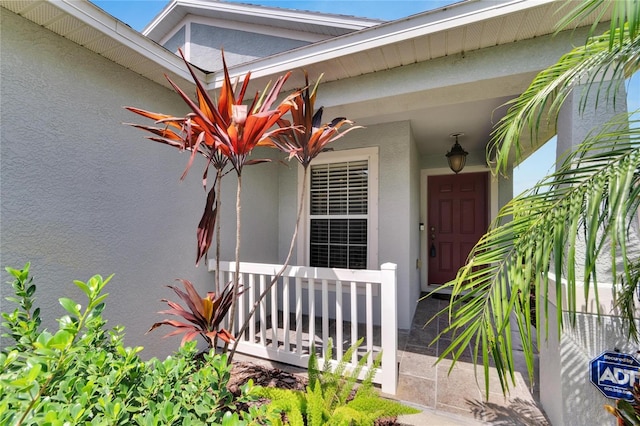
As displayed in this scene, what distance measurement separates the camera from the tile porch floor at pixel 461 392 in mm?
1774

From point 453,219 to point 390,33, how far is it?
3753mm

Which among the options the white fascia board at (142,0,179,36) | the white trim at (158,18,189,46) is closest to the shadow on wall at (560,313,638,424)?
the white trim at (158,18,189,46)

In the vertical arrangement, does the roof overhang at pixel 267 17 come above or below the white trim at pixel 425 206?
above

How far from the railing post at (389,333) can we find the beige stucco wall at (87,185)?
184 centimetres

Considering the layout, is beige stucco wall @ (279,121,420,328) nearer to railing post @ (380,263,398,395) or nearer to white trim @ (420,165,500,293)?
railing post @ (380,263,398,395)

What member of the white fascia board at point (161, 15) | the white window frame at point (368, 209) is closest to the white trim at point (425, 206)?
the white window frame at point (368, 209)

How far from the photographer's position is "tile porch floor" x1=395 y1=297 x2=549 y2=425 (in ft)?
5.82

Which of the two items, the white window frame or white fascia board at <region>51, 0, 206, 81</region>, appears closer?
white fascia board at <region>51, 0, 206, 81</region>

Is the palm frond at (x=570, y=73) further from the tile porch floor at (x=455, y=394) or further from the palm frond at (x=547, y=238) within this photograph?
the tile porch floor at (x=455, y=394)

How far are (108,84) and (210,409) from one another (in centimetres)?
237

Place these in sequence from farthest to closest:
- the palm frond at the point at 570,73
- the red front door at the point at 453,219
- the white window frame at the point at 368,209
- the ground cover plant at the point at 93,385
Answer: the red front door at the point at 453,219 < the white window frame at the point at 368,209 < the palm frond at the point at 570,73 < the ground cover plant at the point at 93,385

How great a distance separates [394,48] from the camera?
1.86 meters

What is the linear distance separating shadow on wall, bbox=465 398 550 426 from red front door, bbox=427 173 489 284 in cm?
285

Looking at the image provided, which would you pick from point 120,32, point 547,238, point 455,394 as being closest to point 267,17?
point 120,32
